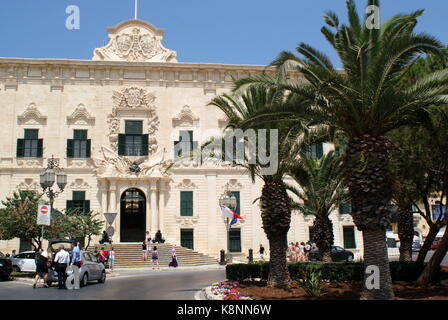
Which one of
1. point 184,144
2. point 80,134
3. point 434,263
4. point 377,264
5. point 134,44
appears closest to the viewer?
point 377,264

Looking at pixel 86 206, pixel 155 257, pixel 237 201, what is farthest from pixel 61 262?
pixel 237 201

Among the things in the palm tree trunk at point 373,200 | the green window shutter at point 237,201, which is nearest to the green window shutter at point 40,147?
the green window shutter at point 237,201

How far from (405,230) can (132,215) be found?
22640 millimetres

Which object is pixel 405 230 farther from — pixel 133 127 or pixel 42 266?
pixel 133 127

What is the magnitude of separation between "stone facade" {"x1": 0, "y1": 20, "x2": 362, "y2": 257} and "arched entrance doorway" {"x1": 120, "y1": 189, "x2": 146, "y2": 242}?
1.47 meters

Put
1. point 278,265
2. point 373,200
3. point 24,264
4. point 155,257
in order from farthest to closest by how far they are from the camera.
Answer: point 155,257, point 24,264, point 278,265, point 373,200

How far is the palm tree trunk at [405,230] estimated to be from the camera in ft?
74.1

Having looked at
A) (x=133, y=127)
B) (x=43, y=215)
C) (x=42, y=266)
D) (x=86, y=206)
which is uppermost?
(x=133, y=127)

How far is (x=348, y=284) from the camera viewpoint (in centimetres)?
1622

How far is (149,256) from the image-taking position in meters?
33.2

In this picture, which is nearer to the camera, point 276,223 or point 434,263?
point 434,263

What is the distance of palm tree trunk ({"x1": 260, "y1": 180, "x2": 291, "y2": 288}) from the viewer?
16.0 m
